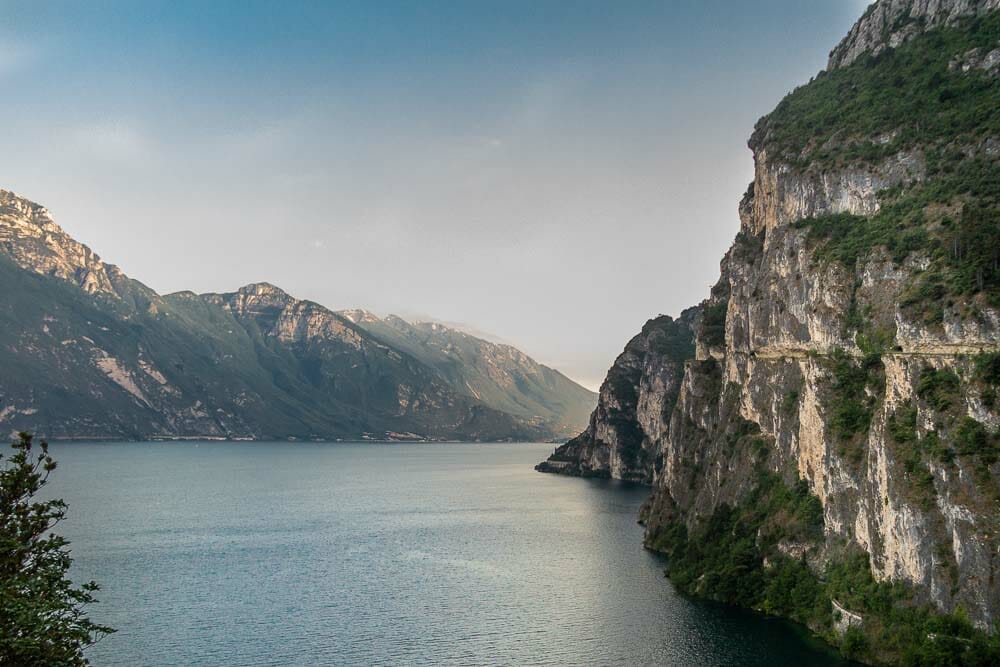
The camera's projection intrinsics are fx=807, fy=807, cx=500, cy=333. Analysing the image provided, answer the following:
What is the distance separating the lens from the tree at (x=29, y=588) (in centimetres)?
3058

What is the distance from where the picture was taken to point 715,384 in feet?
403

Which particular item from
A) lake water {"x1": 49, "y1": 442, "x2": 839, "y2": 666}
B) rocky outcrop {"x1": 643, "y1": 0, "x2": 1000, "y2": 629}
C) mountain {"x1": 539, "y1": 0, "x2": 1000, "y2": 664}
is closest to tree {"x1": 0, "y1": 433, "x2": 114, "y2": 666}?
lake water {"x1": 49, "y1": 442, "x2": 839, "y2": 666}

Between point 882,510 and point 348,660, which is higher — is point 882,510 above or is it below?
above

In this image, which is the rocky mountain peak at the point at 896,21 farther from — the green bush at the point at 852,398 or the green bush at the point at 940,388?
the green bush at the point at 940,388

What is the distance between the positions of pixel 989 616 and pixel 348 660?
46688 mm

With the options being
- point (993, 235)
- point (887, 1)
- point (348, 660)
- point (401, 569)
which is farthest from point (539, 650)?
point (887, 1)

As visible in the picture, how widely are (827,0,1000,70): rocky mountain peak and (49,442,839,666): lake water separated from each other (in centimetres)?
7569

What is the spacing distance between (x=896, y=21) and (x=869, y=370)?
62.9m

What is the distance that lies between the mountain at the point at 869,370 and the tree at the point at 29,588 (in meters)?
49.8

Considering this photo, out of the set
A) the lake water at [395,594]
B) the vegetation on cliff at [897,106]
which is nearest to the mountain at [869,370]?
the vegetation on cliff at [897,106]

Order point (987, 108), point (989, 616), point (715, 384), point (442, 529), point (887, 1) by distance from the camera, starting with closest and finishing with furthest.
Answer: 1. point (989, 616)
2. point (987, 108)
3. point (887, 1)
4. point (715, 384)
5. point (442, 529)

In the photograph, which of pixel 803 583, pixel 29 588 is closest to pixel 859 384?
pixel 803 583

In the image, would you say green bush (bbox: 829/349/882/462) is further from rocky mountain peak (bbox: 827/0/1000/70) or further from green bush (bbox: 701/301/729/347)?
rocky mountain peak (bbox: 827/0/1000/70)

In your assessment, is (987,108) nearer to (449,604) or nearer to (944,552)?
(944,552)
